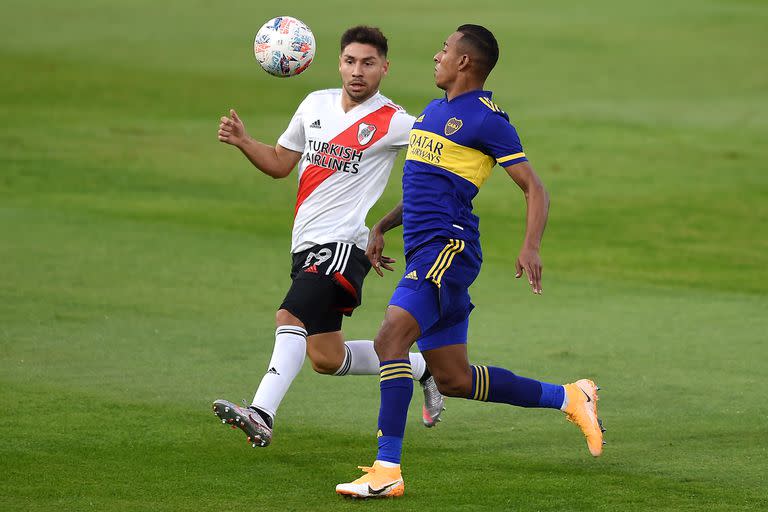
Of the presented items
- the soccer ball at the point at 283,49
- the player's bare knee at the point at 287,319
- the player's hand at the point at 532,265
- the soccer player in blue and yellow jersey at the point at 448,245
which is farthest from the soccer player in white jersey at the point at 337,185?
the player's hand at the point at 532,265

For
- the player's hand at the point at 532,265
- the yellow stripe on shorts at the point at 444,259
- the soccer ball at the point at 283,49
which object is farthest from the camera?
the soccer ball at the point at 283,49

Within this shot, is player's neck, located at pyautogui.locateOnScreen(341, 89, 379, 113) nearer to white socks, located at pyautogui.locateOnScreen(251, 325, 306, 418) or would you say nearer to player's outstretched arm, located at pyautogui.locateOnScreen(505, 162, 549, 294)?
white socks, located at pyautogui.locateOnScreen(251, 325, 306, 418)

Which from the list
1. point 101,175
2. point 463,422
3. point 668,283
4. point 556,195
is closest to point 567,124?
point 556,195

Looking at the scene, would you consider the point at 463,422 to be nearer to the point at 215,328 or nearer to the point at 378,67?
the point at 378,67

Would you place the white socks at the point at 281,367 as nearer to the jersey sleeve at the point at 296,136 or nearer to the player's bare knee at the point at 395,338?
the player's bare knee at the point at 395,338

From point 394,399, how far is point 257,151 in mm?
2027

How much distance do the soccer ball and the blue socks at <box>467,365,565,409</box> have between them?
2305 millimetres

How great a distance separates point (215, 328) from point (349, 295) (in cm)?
391

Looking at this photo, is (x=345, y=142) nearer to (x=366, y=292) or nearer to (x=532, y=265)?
(x=532, y=265)

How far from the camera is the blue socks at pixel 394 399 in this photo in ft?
23.1

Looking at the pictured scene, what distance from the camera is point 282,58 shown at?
8.67 metres

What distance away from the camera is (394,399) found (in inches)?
279

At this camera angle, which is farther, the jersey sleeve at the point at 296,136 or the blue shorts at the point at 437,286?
the jersey sleeve at the point at 296,136

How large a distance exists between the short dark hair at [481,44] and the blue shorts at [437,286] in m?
0.99
